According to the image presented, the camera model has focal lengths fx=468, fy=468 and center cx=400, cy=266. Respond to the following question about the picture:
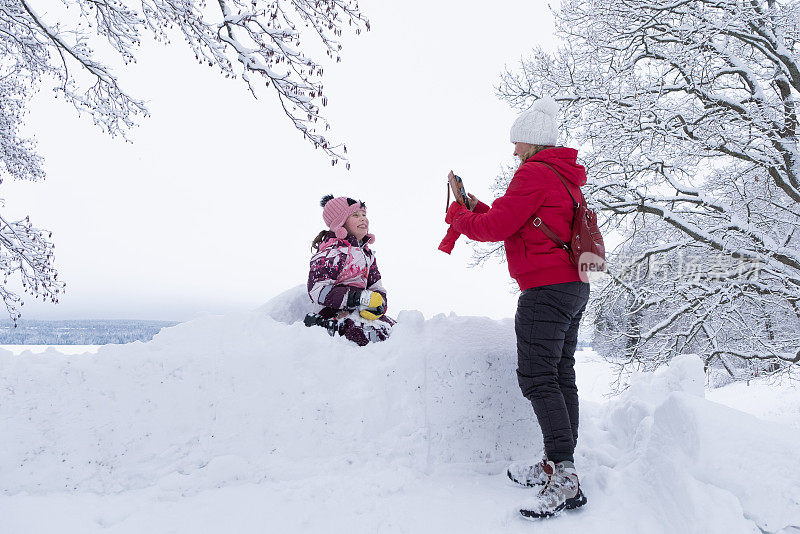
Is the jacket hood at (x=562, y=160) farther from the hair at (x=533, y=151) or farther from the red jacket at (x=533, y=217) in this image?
the hair at (x=533, y=151)

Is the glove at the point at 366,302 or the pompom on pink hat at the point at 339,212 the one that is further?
the pompom on pink hat at the point at 339,212

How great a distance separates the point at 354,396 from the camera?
2.96 m

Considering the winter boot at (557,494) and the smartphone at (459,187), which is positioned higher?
the smartphone at (459,187)

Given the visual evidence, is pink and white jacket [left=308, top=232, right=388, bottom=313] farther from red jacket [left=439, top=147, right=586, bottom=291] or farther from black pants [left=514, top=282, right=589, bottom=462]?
black pants [left=514, top=282, right=589, bottom=462]

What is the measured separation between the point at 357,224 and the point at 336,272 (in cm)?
54

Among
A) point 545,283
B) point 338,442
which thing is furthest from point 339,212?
point 545,283

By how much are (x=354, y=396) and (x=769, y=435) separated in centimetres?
220

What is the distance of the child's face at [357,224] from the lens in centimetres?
398

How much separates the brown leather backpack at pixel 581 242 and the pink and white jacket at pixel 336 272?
163cm

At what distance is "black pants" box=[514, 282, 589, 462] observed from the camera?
2.45m

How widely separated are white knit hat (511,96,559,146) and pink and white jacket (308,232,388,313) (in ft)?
5.29

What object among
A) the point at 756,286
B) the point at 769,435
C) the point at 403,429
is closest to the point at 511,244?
the point at 403,429

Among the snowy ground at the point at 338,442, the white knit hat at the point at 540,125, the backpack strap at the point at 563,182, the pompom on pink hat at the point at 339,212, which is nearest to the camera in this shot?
the snowy ground at the point at 338,442

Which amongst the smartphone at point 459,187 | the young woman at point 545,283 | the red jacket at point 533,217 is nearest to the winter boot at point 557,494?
the young woman at point 545,283
